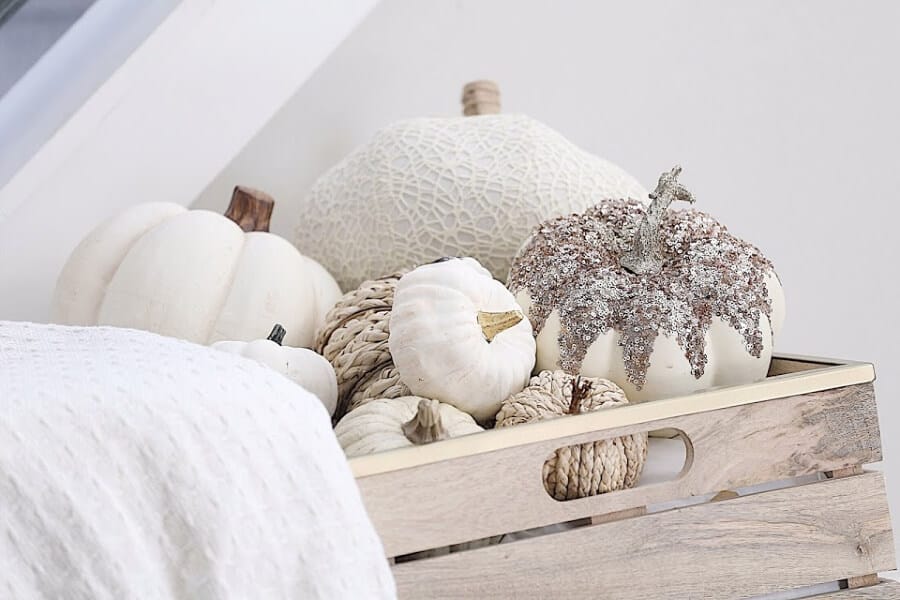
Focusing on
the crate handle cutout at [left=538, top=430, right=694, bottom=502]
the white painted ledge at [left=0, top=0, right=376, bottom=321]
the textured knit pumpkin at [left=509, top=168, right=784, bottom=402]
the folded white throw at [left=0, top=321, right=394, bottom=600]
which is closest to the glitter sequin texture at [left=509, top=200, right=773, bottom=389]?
the textured knit pumpkin at [left=509, top=168, right=784, bottom=402]

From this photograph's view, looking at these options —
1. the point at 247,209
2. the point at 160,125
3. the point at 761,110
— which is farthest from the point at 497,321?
the point at 761,110

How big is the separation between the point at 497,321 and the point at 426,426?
14cm

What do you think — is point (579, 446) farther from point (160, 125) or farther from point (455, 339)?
point (160, 125)

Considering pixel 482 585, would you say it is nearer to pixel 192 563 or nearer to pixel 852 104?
pixel 192 563

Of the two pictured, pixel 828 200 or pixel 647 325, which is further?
pixel 828 200

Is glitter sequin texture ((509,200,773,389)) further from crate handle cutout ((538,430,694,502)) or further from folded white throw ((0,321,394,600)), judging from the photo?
A: folded white throw ((0,321,394,600))

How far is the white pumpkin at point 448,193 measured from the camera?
109 cm

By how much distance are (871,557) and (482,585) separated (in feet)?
1.07

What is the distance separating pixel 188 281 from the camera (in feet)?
3.24

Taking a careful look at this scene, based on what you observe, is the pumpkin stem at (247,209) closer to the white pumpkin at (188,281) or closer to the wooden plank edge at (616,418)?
the white pumpkin at (188,281)

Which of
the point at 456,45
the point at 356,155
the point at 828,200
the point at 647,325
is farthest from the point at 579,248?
the point at 828,200

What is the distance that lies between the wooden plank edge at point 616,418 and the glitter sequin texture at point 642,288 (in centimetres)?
9

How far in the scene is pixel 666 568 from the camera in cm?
74

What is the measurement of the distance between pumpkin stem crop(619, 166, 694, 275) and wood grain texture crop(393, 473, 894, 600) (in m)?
0.23
